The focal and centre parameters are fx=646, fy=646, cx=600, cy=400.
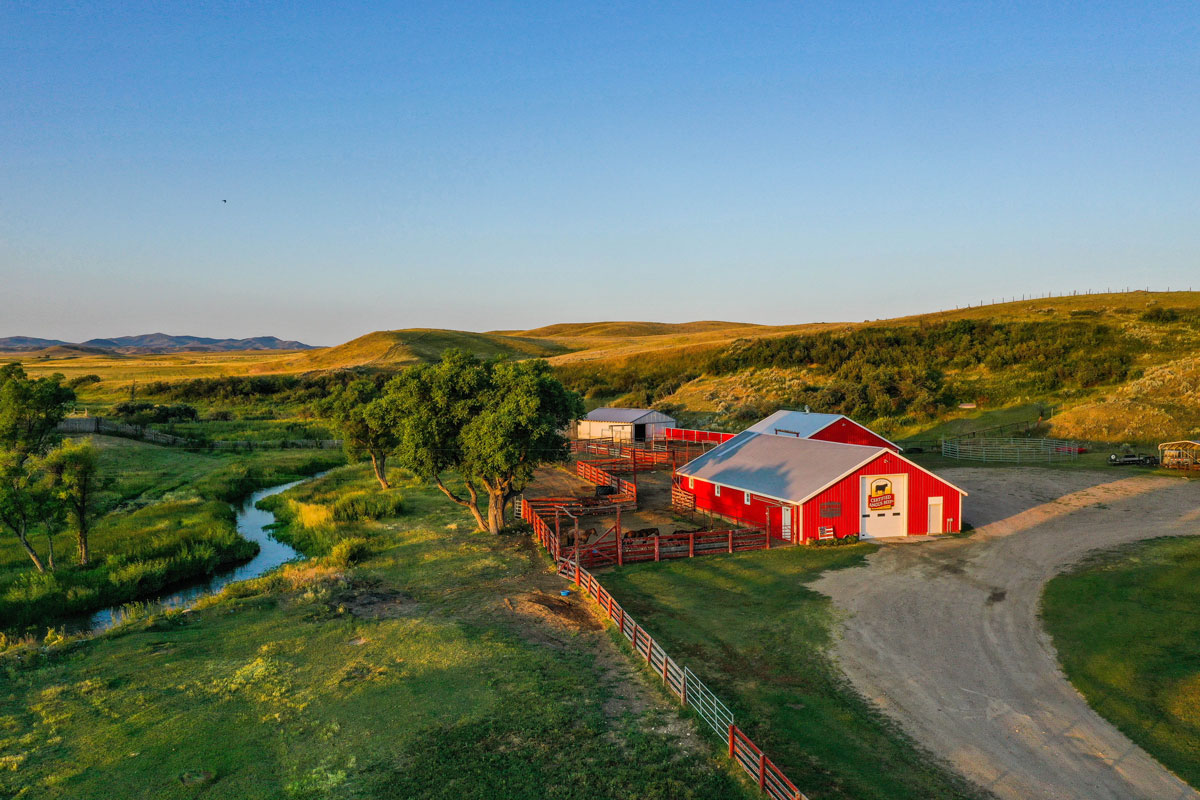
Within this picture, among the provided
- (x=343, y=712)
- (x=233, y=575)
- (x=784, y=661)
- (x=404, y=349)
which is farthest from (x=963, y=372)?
(x=404, y=349)

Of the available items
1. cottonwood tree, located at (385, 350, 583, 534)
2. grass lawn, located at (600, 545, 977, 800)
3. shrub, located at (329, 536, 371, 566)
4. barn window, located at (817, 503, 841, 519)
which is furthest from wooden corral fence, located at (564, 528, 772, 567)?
shrub, located at (329, 536, 371, 566)

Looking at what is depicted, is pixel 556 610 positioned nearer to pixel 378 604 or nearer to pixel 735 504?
pixel 378 604

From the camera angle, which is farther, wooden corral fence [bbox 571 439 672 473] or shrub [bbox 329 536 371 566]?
wooden corral fence [bbox 571 439 672 473]

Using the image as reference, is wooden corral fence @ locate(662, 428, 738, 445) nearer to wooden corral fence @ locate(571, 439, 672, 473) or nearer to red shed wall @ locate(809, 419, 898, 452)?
wooden corral fence @ locate(571, 439, 672, 473)

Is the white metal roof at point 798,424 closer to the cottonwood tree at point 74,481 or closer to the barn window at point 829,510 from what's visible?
the barn window at point 829,510

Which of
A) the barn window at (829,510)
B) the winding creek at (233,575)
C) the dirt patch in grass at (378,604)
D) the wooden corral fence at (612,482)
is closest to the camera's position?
the dirt patch in grass at (378,604)

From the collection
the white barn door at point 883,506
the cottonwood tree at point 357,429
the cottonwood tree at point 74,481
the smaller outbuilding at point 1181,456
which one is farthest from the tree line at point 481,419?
the smaller outbuilding at point 1181,456
